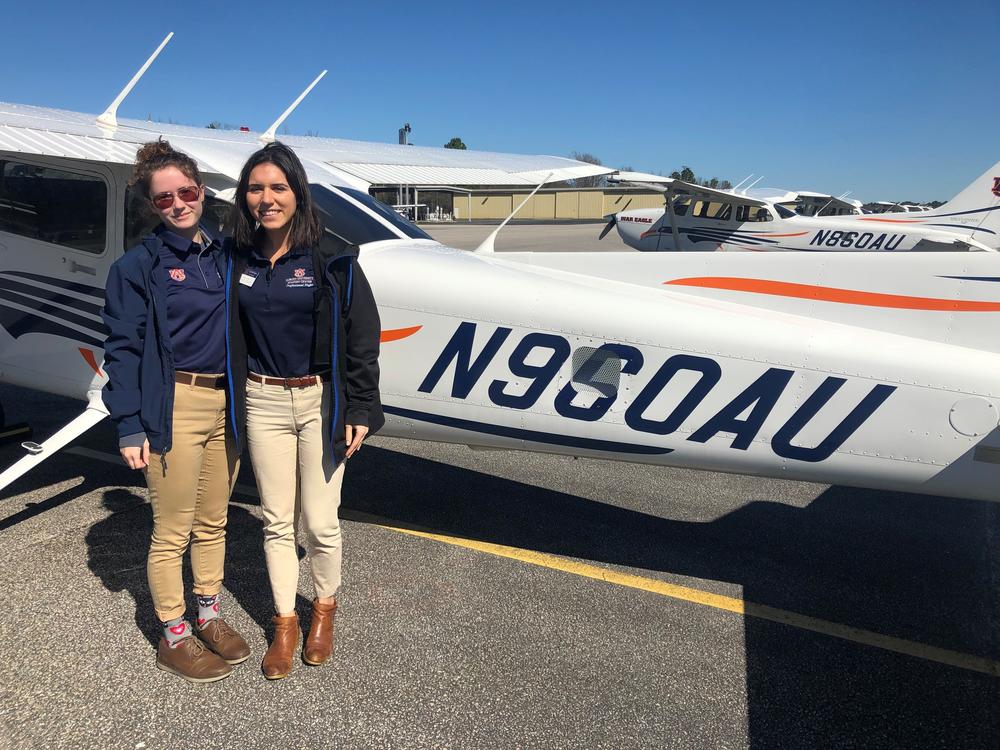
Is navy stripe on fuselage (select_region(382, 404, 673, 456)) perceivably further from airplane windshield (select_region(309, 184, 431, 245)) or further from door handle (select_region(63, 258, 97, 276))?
door handle (select_region(63, 258, 97, 276))

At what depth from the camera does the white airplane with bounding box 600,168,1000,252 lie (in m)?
13.6

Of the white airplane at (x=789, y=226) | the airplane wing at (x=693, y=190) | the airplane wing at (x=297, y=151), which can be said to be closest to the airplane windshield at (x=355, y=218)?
the airplane wing at (x=297, y=151)

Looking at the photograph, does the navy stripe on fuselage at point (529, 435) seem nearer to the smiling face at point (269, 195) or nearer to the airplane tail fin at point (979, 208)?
the smiling face at point (269, 195)

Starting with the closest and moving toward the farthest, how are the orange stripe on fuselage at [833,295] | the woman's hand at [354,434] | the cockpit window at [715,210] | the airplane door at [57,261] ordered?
1. the woman's hand at [354,434]
2. the orange stripe on fuselage at [833,295]
3. the airplane door at [57,261]
4. the cockpit window at [715,210]

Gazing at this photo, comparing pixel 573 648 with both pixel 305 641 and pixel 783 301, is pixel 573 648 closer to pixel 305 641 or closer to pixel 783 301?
pixel 305 641

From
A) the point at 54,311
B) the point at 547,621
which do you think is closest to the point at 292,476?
the point at 547,621

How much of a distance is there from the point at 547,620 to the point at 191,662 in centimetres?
146

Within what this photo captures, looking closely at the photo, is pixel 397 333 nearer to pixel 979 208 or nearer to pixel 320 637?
pixel 320 637

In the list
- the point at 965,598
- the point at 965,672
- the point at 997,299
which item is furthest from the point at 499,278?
the point at 965,598

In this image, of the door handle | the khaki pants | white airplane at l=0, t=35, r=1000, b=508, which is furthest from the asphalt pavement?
the door handle

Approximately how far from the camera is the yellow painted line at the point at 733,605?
9.36 feet

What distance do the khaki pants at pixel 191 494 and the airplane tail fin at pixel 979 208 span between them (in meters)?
14.8

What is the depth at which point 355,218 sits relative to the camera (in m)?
3.56

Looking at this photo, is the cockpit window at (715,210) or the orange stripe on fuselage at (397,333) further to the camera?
the cockpit window at (715,210)
